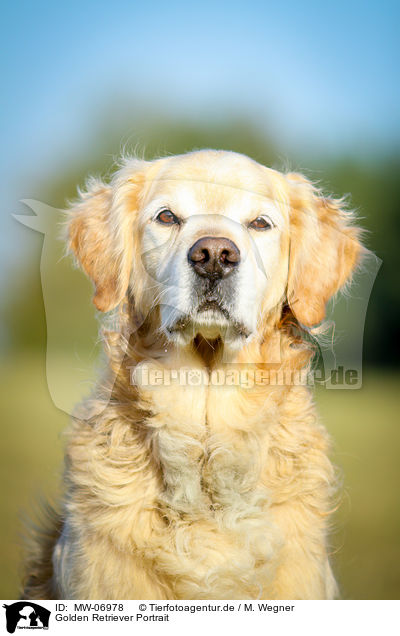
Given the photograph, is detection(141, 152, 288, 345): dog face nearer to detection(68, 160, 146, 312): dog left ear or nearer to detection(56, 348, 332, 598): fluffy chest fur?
detection(68, 160, 146, 312): dog left ear

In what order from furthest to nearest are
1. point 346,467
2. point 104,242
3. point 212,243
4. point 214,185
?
point 346,467 → point 104,242 → point 214,185 → point 212,243

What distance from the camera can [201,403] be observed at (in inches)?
124

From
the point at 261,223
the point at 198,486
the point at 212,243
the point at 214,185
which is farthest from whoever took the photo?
the point at 261,223

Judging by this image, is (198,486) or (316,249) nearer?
(198,486)

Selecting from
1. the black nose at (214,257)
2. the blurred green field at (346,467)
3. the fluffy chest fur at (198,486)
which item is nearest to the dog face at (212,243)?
the black nose at (214,257)

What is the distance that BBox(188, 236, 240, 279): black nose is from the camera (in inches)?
108

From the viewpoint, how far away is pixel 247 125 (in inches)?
463

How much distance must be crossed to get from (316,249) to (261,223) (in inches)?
17.9

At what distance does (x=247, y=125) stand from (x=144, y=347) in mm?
9372

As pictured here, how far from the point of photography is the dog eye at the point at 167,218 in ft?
10.2

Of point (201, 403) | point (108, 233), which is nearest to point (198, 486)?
point (201, 403)

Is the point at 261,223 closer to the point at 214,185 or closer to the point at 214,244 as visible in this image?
the point at 214,185
